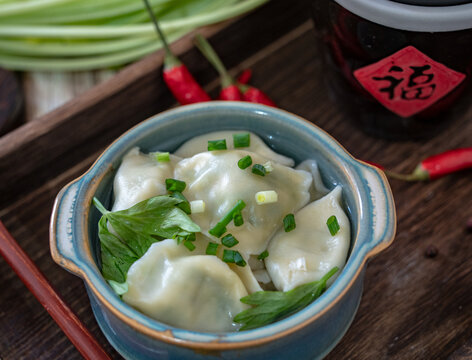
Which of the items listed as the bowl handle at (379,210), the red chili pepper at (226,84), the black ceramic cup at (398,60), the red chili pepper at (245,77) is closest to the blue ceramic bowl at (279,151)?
the bowl handle at (379,210)

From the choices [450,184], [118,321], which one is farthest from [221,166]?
[450,184]

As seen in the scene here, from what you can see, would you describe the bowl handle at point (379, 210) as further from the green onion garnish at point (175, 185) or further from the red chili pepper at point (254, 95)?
the red chili pepper at point (254, 95)

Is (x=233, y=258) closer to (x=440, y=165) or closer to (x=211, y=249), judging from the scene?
(x=211, y=249)

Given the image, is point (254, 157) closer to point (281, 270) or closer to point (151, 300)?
point (281, 270)

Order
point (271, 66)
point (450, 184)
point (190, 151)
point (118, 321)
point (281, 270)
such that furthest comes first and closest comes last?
point (271, 66), point (450, 184), point (190, 151), point (281, 270), point (118, 321)

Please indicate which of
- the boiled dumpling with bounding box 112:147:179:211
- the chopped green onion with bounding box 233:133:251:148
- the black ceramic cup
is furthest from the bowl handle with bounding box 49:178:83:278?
the black ceramic cup

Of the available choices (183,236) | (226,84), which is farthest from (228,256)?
(226,84)
